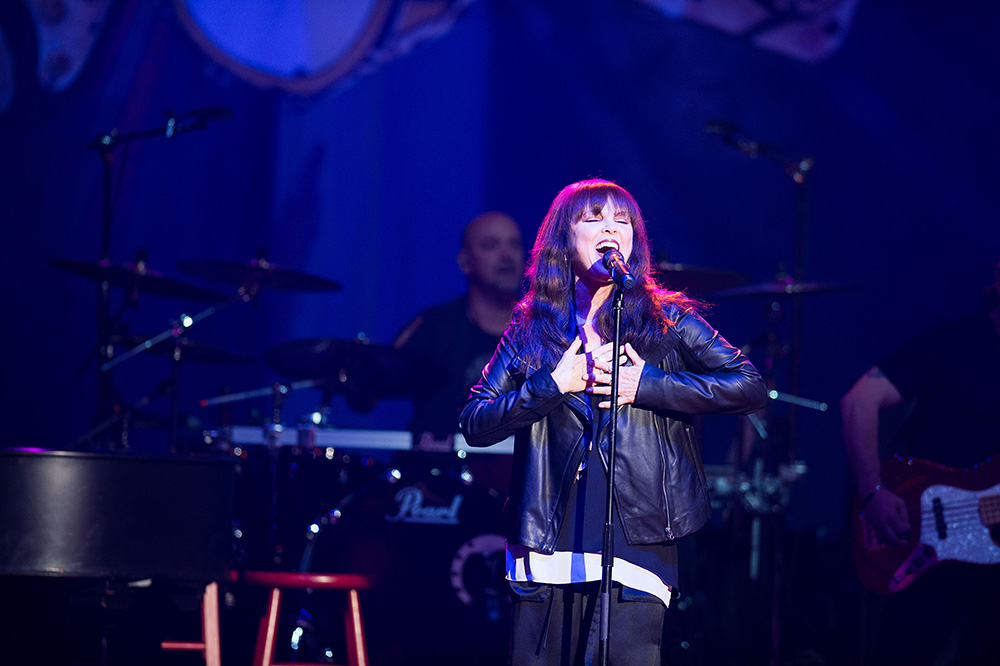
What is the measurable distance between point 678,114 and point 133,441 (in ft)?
14.7

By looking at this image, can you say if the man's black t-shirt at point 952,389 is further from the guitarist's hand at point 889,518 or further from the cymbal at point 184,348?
the cymbal at point 184,348

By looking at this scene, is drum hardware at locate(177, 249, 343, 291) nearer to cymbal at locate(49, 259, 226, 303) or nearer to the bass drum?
cymbal at locate(49, 259, 226, 303)

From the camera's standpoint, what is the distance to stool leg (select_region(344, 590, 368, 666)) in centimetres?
419

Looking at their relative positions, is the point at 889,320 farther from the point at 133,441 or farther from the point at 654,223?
the point at 133,441

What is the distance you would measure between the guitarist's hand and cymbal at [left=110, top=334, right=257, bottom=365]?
320 centimetres

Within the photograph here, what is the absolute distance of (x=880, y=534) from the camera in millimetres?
4043

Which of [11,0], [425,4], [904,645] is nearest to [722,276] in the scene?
[904,645]

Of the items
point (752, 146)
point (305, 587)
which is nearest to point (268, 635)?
point (305, 587)

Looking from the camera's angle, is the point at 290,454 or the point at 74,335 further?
the point at 74,335

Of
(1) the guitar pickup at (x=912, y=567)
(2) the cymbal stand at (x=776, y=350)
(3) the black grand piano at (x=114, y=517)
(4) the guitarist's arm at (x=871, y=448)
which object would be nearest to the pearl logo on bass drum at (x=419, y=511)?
(3) the black grand piano at (x=114, y=517)

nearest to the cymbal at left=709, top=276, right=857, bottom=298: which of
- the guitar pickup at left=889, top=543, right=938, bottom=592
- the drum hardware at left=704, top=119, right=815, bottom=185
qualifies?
the drum hardware at left=704, top=119, right=815, bottom=185

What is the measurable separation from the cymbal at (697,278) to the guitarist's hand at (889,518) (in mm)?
1292

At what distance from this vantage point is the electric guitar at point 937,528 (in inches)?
154

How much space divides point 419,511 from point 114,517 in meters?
1.60
